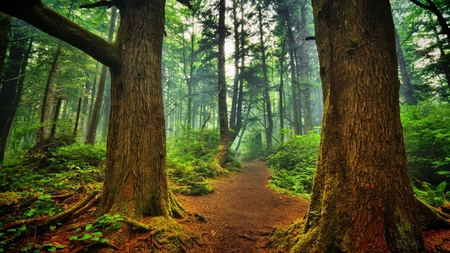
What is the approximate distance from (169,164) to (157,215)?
15.3ft

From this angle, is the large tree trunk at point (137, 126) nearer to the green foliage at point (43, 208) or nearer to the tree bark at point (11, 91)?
the green foliage at point (43, 208)

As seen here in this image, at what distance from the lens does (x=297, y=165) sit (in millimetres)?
9453

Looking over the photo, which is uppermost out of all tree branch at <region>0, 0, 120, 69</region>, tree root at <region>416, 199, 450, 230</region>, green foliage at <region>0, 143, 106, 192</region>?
tree branch at <region>0, 0, 120, 69</region>

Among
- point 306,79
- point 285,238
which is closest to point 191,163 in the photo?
point 285,238

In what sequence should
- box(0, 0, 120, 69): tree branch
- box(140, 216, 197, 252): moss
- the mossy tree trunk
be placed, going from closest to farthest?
1. box(0, 0, 120, 69): tree branch
2. box(140, 216, 197, 252): moss
3. the mossy tree trunk

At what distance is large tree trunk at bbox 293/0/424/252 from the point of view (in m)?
2.14

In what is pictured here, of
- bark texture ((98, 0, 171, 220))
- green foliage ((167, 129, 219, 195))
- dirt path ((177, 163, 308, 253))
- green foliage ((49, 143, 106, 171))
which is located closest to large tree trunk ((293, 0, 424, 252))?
dirt path ((177, 163, 308, 253))

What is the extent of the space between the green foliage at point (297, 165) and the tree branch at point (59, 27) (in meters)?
6.88

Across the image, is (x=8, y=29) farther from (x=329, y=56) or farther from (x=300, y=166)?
(x=300, y=166)

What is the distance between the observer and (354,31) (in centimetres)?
254

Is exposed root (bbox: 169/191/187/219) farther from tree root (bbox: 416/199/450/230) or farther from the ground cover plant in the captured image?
tree root (bbox: 416/199/450/230)

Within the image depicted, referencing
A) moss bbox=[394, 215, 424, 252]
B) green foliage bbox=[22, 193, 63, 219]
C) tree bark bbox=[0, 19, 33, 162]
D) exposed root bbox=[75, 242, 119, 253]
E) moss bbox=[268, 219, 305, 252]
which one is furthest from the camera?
tree bark bbox=[0, 19, 33, 162]

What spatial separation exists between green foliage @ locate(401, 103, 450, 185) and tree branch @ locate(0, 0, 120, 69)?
9956mm

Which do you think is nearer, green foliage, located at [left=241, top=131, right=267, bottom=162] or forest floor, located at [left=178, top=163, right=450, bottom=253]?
forest floor, located at [left=178, top=163, right=450, bottom=253]
